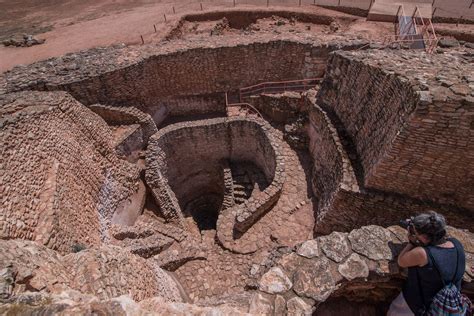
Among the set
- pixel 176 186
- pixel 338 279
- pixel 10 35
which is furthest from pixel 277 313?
pixel 10 35

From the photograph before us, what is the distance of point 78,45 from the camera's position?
1547 cm

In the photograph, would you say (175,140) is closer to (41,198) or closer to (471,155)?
(41,198)

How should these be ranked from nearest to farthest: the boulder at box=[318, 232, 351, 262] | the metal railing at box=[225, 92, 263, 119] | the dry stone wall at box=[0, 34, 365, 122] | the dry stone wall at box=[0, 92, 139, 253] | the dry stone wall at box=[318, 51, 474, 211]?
the boulder at box=[318, 232, 351, 262], the dry stone wall at box=[318, 51, 474, 211], the dry stone wall at box=[0, 92, 139, 253], the dry stone wall at box=[0, 34, 365, 122], the metal railing at box=[225, 92, 263, 119]

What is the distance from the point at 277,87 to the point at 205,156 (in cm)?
417

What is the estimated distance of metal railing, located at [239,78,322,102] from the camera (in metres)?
11.0

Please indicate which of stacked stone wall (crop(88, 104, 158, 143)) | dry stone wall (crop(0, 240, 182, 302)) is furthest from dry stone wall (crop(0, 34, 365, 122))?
dry stone wall (crop(0, 240, 182, 302))

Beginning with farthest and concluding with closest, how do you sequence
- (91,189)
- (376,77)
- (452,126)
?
1. (91,189)
2. (376,77)
3. (452,126)

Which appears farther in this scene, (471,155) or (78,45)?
(78,45)

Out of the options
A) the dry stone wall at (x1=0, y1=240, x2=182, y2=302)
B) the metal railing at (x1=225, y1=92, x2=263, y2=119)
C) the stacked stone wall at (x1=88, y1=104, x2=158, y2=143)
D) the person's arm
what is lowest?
the metal railing at (x1=225, y1=92, x2=263, y2=119)

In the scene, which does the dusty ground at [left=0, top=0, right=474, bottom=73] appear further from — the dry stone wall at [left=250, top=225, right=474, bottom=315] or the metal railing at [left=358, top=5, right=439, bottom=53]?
the dry stone wall at [left=250, top=225, right=474, bottom=315]

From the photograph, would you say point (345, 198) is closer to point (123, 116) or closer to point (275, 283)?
point (275, 283)

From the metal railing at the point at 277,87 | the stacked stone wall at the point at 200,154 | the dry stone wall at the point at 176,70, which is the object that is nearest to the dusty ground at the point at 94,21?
the dry stone wall at the point at 176,70

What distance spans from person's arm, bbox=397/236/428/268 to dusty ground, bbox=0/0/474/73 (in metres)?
14.2

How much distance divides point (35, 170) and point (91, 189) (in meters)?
1.50
